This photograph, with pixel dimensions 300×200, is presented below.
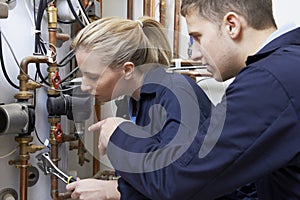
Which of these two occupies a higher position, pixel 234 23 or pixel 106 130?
pixel 234 23

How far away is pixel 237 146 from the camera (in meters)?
0.51

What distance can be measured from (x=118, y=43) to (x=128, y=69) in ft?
0.24

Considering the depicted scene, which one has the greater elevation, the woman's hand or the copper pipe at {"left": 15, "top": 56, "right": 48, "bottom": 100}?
the copper pipe at {"left": 15, "top": 56, "right": 48, "bottom": 100}

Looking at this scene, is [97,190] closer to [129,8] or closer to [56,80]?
[56,80]

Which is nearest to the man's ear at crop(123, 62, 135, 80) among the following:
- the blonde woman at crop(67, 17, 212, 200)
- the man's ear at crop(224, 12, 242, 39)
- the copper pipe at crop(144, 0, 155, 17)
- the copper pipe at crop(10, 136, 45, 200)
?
the blonde woman at crop(67, 17, 212, 200)

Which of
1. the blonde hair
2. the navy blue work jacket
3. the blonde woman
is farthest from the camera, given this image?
the blonde hair

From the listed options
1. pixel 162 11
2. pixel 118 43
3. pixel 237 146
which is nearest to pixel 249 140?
pixel 237 146

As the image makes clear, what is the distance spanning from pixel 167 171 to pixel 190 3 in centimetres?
34

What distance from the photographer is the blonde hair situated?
94 centimetres

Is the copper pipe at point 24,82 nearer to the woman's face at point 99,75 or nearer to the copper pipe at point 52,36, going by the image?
the copper pipe at point 52,36

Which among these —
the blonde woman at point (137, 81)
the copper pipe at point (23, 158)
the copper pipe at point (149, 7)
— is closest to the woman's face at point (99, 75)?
the blonde woman at point (137, 81)

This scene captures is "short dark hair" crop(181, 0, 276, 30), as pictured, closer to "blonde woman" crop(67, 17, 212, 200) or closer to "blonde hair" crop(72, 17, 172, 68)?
"blonde woman" crop(67, 17, 212, 200)

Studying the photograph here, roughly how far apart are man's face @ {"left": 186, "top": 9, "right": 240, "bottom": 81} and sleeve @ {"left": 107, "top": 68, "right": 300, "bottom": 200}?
15 centimetres

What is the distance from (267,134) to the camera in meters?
0.50
